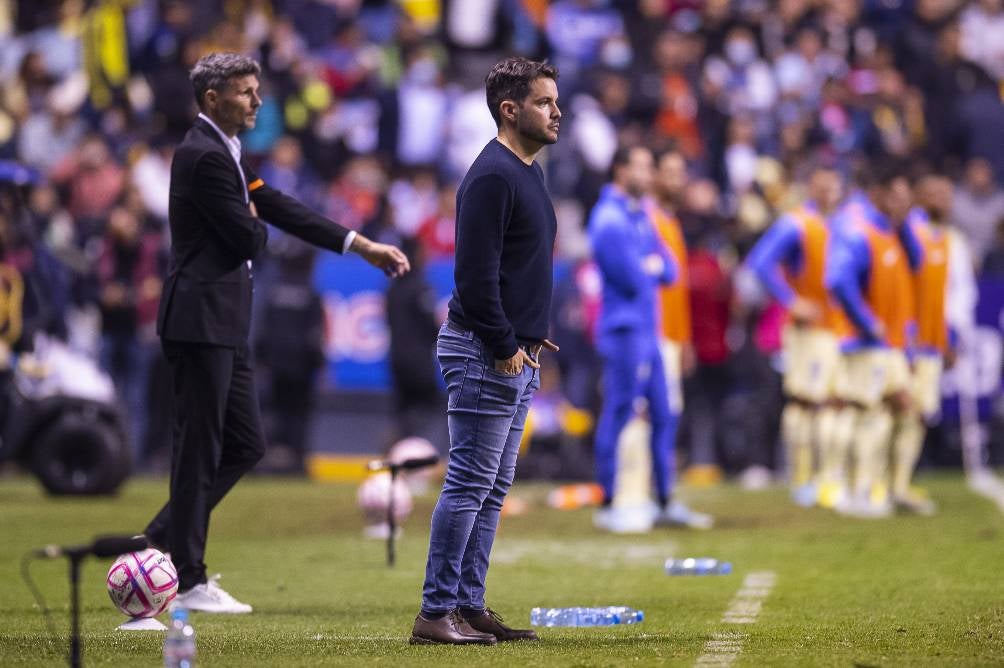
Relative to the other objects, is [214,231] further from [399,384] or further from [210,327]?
[399,384]

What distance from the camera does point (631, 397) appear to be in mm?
13414

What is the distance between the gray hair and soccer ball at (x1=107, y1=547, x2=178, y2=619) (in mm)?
2114

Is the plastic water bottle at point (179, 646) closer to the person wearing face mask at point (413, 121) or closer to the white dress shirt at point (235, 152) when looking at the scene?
the white dress shirt at point (235, 152)

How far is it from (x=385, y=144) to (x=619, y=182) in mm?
8553

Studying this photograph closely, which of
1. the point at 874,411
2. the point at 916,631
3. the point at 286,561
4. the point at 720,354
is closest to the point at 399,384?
the point at 720,354

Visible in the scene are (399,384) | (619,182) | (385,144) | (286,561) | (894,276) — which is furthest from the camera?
(385,144)

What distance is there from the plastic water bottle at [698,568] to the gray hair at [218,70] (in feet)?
12.5

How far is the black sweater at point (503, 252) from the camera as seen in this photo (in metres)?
6.95

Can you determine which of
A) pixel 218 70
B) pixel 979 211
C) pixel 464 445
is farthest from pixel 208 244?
pixel 979 211

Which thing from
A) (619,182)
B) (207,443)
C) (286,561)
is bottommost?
(286,561)

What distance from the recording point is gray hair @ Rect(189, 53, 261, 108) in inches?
324

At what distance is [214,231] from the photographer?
8211 millimetres

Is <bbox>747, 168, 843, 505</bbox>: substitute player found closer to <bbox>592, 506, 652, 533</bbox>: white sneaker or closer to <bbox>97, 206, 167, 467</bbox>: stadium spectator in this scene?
<bbox>592, 506, 652, 533</bbox>: white sneaker

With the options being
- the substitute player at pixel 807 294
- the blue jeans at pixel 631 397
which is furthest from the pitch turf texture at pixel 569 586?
the substitute player at pixel 807 294
